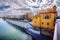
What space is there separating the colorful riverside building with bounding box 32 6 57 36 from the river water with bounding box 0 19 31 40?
0.25 m

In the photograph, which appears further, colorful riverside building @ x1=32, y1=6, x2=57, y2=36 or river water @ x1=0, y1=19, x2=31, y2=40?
river water @ x1=0, y1=19, x2=31, y2=40

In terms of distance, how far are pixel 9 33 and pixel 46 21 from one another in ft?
2.09

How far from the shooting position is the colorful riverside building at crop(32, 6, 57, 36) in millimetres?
2094

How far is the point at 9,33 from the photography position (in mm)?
2234

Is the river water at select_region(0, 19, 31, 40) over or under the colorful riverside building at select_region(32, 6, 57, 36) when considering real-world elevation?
under

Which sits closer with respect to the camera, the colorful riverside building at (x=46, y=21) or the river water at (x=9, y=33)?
the colorful riverside building at (x=46, y=21)

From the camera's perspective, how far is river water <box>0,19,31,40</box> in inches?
86.4

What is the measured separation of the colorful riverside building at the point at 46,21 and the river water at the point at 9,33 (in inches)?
10.0

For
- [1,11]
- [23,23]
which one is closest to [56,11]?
[23,23]

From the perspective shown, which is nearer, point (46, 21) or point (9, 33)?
point (46, 21)

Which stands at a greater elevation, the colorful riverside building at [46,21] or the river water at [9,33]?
the colorful riverside building at [46,21]

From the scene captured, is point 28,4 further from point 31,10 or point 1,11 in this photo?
point 1,11

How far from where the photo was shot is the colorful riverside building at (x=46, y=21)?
2094mm

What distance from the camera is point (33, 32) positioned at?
2.17 meters
